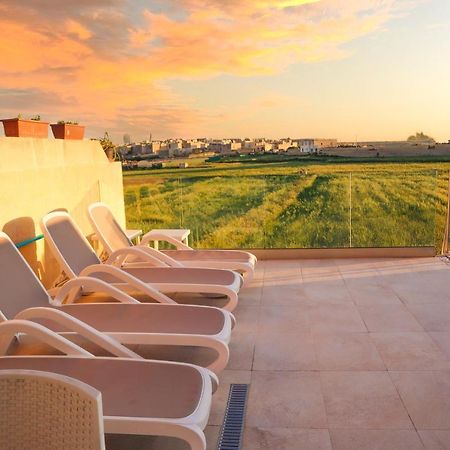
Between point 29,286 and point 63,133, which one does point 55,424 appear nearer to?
point 29,286

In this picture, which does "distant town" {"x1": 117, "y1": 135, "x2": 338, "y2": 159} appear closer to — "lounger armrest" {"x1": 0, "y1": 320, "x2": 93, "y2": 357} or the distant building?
the distant building

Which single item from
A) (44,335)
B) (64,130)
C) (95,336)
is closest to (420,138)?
(64,130)

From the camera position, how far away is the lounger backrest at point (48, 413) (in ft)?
5.26

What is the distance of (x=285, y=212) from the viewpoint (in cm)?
807

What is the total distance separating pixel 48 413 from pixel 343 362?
281cm

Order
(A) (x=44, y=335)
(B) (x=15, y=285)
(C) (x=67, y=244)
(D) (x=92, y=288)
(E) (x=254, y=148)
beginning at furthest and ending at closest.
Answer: (E) (x=254, y=148) < (C) (x=67, y=244) < (D) (x=92, y=288) < (B) (x=15, y=285) < (A) (x=44, y=335)

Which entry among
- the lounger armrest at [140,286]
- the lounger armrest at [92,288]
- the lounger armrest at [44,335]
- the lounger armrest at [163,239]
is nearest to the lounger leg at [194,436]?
the lounger armrest at [44,335]

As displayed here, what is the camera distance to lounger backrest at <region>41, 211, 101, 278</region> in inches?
198

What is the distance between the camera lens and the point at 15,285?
4.14 meters

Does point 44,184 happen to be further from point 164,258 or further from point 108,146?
point 108,146

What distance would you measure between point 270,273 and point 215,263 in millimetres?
1135

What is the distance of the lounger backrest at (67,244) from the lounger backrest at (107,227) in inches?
18.1

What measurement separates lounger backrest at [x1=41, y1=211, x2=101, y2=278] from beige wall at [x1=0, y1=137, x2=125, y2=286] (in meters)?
0.30

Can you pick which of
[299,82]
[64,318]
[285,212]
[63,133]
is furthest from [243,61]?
[64,318]
